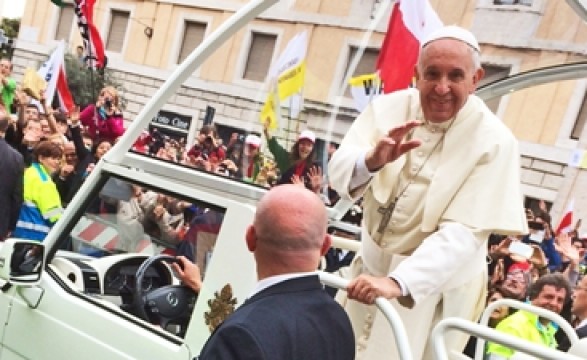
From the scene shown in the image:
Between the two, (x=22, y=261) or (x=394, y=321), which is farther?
(x=22, y=261)

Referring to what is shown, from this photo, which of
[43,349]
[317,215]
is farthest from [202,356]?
[43,349]

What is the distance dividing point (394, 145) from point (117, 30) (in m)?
26.3

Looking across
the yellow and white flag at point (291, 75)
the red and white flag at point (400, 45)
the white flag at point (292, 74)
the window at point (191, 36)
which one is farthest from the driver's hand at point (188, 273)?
the window at point (191, 36)

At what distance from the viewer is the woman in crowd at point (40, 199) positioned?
229 inches

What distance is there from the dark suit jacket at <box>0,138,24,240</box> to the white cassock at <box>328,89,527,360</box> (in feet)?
12.7

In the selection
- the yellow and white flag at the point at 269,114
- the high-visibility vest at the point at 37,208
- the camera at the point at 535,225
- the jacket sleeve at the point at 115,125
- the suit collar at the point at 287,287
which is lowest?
the high-visibility vest at the point at 37,208

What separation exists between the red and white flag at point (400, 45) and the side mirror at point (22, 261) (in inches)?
77.1

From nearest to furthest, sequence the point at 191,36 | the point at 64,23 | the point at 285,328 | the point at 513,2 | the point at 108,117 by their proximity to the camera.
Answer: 1. the point at 285,328
2. the point at 108,117
3. the point at 513,2
4. the point at 191,36
5. the point at 64,23

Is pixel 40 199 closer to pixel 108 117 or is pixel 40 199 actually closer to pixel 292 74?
pixel 108 117

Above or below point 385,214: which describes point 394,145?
above

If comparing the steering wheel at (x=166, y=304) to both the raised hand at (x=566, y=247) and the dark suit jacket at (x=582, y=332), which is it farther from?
the raised hand at (x=566, y=247)

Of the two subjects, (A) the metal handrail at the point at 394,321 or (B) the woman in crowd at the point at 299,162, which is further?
(B) the woman in crowd at the point at 299,162

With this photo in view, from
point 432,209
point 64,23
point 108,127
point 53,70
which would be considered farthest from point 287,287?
point 64,23

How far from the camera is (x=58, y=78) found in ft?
34.1
